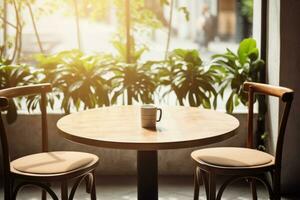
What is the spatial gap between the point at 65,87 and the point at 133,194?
3.50 feet

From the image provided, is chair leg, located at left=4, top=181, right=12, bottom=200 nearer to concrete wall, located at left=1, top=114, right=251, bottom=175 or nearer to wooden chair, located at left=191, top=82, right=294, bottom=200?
wooden chair, located at left=191, top=82, right=294, bottom=200

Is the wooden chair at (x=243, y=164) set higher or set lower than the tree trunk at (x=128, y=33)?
lower

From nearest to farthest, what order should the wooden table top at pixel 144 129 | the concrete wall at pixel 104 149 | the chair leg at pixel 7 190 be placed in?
the wooden table top at pixel 144 129, the chair leg at pixel 7 190, the concrete wall at pixel 104 149

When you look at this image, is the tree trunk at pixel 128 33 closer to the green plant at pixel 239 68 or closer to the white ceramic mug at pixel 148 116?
the green plant at pixel 239 68

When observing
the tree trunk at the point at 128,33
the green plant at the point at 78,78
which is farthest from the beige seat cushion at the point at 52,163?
the tree trunk at the point at 128,33

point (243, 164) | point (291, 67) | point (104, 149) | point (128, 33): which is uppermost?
point (128, 33)

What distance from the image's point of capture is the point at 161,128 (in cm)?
274

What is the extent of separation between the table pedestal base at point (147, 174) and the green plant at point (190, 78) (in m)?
1.56

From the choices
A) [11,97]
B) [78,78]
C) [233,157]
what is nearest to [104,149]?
[78,78]

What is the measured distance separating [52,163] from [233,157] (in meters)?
1.03

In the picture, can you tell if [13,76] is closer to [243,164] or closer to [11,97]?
[11,97]

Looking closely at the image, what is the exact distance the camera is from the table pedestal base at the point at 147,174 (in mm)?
2855

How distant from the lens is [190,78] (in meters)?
4.39

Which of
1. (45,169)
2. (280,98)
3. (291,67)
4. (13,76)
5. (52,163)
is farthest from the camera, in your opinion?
(13,76)
